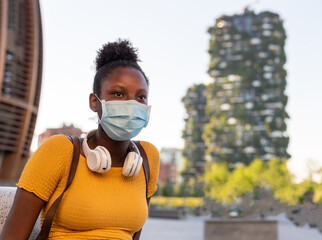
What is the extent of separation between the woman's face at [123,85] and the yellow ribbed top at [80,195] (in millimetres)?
249

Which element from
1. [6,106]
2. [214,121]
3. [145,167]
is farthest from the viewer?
[214,121]

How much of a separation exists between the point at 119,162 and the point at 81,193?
22cm

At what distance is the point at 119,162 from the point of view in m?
1.71

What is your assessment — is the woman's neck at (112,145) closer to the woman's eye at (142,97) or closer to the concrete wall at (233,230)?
the woman's eye at (142,97)

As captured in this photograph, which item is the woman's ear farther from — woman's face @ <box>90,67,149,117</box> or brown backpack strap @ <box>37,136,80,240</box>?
brown backpack strap @ <box>37,136,80,240</box>

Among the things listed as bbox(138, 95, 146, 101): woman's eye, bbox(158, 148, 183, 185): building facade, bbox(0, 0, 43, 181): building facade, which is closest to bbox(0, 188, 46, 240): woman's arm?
bbox(138, 95, 146, 101): woman's eye

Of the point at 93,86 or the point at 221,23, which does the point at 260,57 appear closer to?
the point at 221,23

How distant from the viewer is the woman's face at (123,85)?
1.67 metres

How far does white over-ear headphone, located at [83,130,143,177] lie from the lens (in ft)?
5.04

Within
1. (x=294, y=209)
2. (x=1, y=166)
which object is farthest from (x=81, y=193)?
(x=1, y=166)

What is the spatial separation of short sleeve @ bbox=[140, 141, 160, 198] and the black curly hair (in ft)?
1.12

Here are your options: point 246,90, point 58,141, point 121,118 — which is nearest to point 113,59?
point 121,118

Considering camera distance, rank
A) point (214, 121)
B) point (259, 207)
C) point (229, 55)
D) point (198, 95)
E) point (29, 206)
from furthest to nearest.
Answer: point (198, 95) → point (229, 55) → point (214, 121) → point (259, 207) → point (29, 206)

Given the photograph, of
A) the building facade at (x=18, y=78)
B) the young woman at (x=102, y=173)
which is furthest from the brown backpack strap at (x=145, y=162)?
the building facade at (x=18, y=78)
